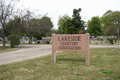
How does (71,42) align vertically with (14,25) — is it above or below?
below

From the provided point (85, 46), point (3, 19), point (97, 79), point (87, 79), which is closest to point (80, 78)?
point (87, 79)

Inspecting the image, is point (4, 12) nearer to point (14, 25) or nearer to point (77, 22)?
point (14, 25)

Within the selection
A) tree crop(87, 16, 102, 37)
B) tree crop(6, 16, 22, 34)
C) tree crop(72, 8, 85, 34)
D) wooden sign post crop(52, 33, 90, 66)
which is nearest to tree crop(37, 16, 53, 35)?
tree crop(6, 16, 22, 34)

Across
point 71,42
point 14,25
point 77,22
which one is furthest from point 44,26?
point 71,42

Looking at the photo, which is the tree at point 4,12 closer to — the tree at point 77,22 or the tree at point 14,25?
the tree at point 14,25

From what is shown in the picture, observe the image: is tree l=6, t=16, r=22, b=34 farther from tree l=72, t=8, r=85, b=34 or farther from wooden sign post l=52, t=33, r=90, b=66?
tree l=72, t=8, r=85, b=34

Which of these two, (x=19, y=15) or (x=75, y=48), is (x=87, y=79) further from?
(x=19, y=15)

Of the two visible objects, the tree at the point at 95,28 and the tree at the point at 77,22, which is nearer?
the tree at the point at 77,22

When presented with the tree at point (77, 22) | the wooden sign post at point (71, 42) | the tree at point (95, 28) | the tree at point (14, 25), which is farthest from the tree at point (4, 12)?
the tree at point (95, 28)

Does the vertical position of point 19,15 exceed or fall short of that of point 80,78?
it exceeds it

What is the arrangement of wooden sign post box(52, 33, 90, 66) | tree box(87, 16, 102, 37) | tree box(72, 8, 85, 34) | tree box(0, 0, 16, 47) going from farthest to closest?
tree box(87, 16, 102, 37) → tree box(72, 8, 85, 34) → tree box(0, 0, 16, 47) → wooden sign post box(52, 33, 90, 66)

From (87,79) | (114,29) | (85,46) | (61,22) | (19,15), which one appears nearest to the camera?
(87,79)

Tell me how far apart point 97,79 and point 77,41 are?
2.86 meters

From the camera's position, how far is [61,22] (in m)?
63.3
